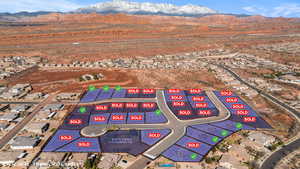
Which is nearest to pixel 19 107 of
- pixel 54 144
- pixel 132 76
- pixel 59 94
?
pixel 59 94

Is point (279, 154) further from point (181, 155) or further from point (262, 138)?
point (181, 155)

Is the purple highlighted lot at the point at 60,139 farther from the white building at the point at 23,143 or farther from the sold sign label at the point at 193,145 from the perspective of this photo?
the sold sign label at the point at 193,145

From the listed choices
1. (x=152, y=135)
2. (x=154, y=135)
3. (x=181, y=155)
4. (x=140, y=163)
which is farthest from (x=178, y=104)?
(x=140, y=163)

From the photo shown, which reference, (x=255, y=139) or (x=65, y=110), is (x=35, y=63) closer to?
(x=65, y=110)

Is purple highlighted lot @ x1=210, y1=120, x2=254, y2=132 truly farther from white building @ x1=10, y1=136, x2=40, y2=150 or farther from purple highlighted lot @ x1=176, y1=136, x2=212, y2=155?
white building @ x1=10, y1=136, x2=40, y2=150

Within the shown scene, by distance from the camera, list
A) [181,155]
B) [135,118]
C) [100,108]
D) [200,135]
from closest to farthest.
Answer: [181,155], [200,135], [135,118], [100,108]

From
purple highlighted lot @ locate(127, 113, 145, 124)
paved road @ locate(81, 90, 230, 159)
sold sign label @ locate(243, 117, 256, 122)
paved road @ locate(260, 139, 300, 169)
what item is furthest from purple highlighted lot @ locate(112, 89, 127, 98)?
paved road @ locate(260, 139, 300, 169)

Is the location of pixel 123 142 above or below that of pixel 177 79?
below
